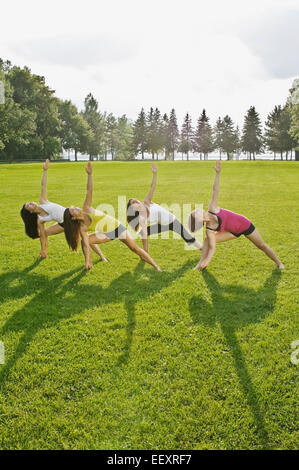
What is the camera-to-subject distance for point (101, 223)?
703 cm

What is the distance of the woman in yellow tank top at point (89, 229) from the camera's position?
21.6 ft

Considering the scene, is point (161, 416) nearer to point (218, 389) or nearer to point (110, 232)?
point (218, 389)

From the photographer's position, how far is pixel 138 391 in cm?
362

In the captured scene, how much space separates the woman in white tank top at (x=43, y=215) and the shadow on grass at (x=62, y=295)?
0.89m

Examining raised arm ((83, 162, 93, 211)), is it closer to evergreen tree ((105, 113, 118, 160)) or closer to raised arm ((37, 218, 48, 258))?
raised arm ((37, 218, 48, 258))

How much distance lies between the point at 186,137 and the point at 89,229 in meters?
103

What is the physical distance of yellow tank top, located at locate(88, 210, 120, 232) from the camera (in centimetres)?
696

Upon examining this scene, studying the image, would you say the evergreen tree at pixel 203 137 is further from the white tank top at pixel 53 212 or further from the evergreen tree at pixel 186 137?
the white tank top at pixel 53 212

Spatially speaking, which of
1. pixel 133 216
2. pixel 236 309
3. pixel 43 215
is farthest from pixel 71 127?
pixel 236 309

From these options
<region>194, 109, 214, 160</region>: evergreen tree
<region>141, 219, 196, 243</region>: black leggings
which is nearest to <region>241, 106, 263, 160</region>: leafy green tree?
<region>194, 109, 214, 160</region>: evergreen tree

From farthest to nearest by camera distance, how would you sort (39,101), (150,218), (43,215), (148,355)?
(39,101)
(150,218)
(43,215)
(148,355)

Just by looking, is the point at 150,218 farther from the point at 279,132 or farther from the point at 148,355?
the point at 279,132

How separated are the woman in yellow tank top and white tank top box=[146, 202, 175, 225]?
1.04 m
